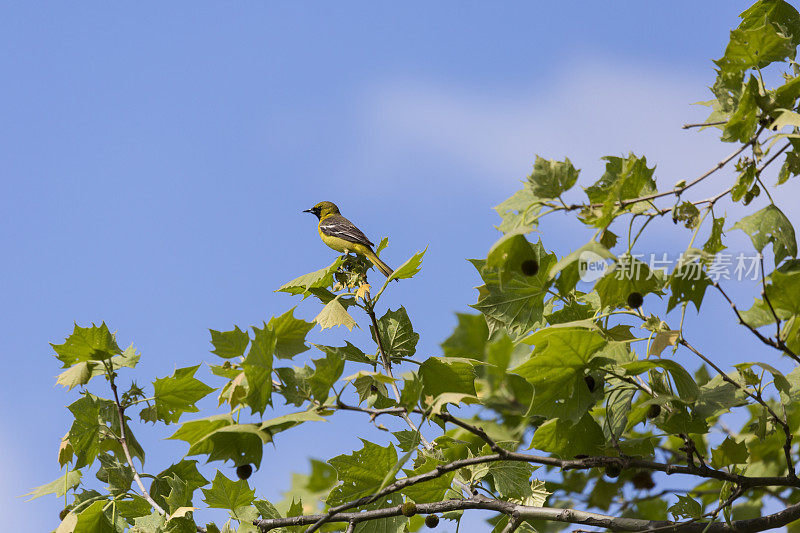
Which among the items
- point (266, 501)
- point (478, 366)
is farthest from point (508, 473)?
point (266, 501)

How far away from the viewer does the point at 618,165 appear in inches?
149

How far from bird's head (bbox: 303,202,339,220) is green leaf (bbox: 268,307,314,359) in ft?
21.5

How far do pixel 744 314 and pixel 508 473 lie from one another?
1.56m

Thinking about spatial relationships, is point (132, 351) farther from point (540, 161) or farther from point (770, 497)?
point (770, 497)

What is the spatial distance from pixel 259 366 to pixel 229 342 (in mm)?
312

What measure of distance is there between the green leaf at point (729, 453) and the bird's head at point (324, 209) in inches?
263

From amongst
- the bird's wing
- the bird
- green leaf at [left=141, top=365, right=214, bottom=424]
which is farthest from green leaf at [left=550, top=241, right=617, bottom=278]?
the bird's wing

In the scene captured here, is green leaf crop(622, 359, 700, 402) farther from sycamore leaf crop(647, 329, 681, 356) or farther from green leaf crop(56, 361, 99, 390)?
green leaf crop(56, 361, 99, 390)

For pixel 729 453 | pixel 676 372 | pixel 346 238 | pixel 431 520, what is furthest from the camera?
pixel 346 238

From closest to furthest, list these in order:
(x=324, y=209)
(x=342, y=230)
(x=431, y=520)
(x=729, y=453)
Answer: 1. (x=431, y=520)
2. (x=729, y=453)
3. (x=342, y=230)
4. (x=324, y=209)

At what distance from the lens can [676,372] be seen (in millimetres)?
3615

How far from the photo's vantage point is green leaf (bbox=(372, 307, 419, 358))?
4648 mm

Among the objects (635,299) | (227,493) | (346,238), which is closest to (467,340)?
(635,299)

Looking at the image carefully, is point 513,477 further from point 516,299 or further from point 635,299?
point 635,299
